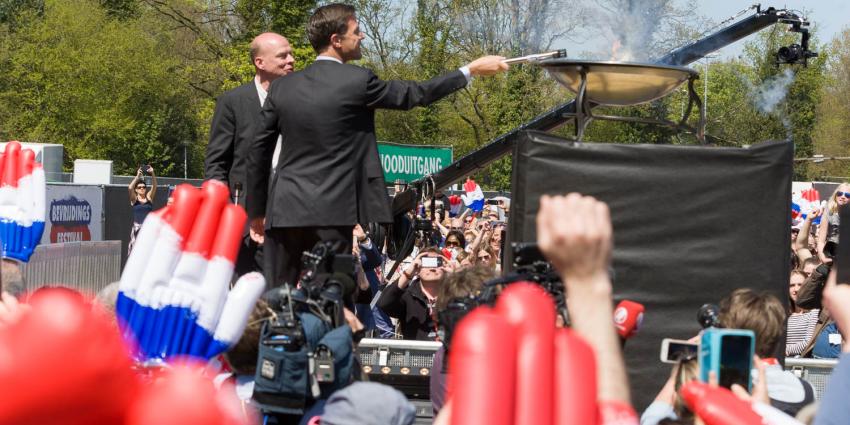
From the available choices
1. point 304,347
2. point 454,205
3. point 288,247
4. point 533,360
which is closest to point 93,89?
point 454,205

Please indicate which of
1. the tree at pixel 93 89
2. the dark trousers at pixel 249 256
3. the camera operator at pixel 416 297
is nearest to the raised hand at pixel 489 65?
the dark trousers at pixel 249 256

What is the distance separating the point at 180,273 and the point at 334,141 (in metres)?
2.88

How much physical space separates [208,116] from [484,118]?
38.4 feet

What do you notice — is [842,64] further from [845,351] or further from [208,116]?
[845,351]

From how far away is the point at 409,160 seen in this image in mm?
23812

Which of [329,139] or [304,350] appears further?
[329,139]

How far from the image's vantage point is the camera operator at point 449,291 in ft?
14.0

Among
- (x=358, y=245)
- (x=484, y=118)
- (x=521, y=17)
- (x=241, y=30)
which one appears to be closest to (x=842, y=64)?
(x=484, y=118)

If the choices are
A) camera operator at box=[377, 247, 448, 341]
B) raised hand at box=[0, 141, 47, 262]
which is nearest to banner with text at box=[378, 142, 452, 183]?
camera operator at box=[377, 247, 448, 341]

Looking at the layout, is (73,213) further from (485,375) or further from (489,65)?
(485,375)

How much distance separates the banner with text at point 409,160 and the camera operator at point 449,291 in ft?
58.4

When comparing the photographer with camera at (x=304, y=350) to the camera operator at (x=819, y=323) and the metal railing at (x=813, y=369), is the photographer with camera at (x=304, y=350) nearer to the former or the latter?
the metal railing at (x=813, y=369)

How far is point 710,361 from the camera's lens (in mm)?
2047

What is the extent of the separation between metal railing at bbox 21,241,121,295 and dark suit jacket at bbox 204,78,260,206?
19.0 feet
